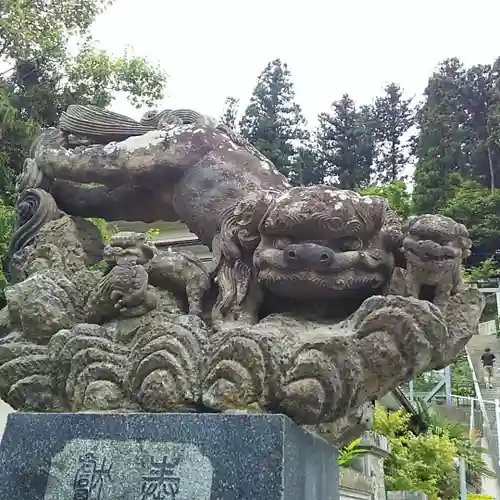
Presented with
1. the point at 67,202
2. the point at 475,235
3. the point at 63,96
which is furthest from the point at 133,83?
the point at 475,235

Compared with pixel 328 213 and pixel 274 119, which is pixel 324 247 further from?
pixel 274 119

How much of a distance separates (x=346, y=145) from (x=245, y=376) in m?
26.1

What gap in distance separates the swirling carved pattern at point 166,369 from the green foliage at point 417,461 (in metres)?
5.08

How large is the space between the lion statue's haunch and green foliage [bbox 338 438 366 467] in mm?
2888

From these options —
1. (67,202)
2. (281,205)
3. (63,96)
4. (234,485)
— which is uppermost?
(63,96)

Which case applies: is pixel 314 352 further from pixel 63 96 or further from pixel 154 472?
pixel 63 96

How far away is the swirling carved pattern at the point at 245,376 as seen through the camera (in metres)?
2.21

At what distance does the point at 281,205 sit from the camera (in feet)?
8.48

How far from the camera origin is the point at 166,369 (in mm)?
2301

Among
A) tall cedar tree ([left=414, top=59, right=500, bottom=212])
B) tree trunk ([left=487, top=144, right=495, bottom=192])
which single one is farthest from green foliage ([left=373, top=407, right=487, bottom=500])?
tree trunk ([left=487, top=144, right=495, bottom=192])

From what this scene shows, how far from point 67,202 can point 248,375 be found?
1601 mm

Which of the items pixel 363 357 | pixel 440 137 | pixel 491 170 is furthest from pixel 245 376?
pixel 440 137

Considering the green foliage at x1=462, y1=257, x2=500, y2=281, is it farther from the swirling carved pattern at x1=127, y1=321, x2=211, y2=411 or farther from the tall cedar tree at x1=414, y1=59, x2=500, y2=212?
the swirling carved pattern at x1=127, y1=321, x2=211, y2=411

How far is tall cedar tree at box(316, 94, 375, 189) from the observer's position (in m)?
27.2
